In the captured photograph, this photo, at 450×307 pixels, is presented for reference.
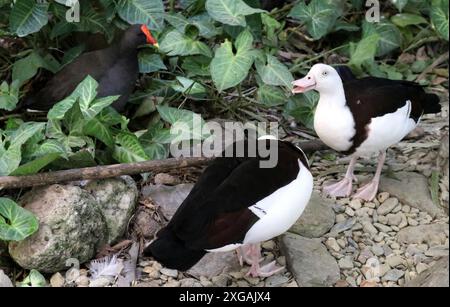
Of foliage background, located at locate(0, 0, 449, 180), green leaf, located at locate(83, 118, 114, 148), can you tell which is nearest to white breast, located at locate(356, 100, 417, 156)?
foliage background, located at locate(0, 0, 449, 180)

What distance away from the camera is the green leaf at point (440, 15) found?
4466 millimetres

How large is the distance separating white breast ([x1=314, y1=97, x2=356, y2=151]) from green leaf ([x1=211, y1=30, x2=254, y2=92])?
0.47m

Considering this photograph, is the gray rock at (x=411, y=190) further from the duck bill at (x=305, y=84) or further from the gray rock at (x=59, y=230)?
the gray rock at (x=59, y=230)

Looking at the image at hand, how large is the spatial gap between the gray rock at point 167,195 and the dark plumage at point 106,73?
1.98 ft

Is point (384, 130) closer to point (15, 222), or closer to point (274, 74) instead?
point (274, 74)

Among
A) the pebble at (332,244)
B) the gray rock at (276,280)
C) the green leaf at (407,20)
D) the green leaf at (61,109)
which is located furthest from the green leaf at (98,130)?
the green leaf at (407,20)

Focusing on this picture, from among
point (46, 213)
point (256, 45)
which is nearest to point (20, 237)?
point (46, 213)

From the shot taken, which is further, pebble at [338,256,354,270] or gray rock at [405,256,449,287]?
pebble at [338,256,354,270]

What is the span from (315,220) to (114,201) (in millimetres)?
1020

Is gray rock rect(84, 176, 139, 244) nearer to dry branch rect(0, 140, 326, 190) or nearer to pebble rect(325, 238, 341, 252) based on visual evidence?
dry branch rect(0, 140, 326, 190)

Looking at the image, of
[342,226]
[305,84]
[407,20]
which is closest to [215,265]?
[342,226]

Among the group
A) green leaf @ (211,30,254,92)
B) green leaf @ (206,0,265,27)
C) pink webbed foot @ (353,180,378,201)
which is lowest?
pink webbed foot @ (353,180,378,201)

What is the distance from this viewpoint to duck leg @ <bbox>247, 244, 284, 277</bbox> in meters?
3.27

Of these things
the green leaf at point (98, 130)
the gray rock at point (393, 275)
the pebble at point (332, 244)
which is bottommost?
the pebble at point (332, 244)
